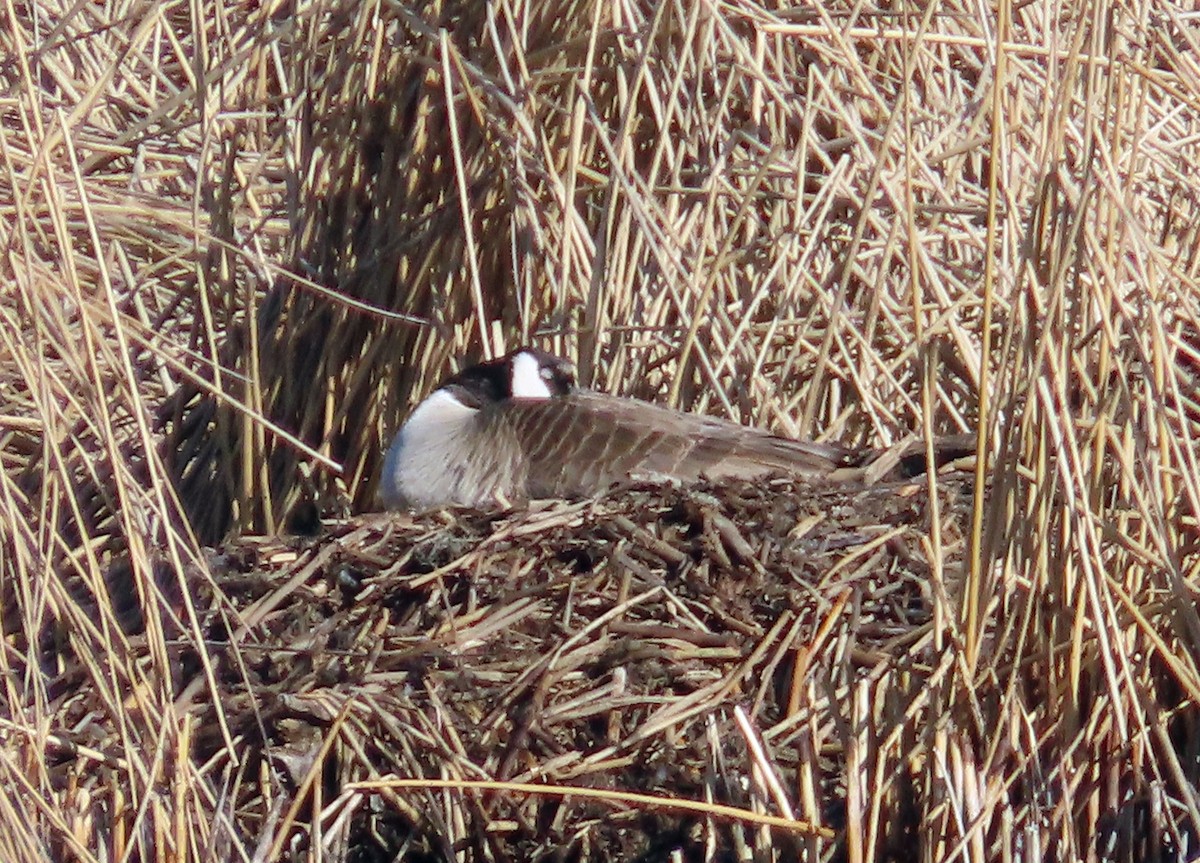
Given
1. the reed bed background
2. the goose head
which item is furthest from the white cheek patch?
the reed bed background

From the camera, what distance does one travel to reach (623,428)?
412 centimetres

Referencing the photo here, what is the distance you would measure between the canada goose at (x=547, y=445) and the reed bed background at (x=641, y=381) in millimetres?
174

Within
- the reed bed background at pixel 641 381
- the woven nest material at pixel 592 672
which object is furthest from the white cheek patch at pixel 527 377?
the woven nest material at pixel 592 672

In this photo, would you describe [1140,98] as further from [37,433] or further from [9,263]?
[37,433]

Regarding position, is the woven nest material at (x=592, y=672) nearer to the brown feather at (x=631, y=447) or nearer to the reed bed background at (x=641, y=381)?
the reed bed background at (x=641, y=381)

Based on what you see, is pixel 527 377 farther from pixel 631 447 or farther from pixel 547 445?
pixel 631 447

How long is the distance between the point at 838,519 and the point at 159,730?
149cm

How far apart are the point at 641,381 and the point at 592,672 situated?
137 cm

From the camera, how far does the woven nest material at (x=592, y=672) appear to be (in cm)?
299

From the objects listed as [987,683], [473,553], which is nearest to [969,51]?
[473,553]

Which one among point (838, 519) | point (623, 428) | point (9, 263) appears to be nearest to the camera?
point (9, 263)

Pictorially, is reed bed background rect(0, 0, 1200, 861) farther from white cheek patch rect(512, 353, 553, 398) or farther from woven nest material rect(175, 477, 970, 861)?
white cheek patch rect(512, 353, 553, 398)

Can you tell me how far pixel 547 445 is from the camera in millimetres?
4254

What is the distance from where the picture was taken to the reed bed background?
8.75 feet
